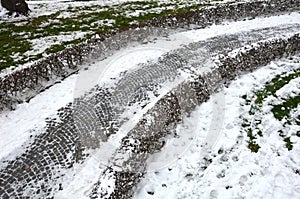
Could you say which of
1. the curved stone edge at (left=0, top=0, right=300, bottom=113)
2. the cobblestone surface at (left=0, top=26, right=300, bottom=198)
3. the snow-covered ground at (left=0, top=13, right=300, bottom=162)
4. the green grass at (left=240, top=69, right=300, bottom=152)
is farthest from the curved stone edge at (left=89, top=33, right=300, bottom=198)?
the curved stone edge at (left=0, top=0, right=300, bottom=113)

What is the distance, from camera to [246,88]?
1095 centimetres

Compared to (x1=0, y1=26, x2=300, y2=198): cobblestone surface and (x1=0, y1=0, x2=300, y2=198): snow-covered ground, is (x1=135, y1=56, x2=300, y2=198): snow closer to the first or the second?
(x1=0, y1=0, x2=300, y2=198): snow-covered ground

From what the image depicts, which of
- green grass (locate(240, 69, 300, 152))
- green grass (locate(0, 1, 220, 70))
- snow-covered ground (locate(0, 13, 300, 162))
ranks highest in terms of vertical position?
green grass (locate(0, 1, 220, 70))

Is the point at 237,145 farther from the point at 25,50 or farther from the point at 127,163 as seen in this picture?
the point at 25,50

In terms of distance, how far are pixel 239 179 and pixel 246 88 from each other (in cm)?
454

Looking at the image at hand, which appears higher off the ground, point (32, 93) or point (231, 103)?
point (32, 93)

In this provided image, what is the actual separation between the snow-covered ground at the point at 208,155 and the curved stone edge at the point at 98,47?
52cm

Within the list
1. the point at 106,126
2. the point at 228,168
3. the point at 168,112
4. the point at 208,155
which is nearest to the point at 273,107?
the point at 208,155

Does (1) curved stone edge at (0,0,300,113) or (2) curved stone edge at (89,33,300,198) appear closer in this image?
(2) curved stone edge at (89,33,300,198)

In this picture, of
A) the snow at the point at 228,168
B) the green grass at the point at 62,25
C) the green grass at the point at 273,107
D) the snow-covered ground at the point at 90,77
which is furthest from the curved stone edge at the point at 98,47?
the green grass at the point at 273,107

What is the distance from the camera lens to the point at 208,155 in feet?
27.1

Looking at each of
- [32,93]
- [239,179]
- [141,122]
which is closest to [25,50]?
[32,93]

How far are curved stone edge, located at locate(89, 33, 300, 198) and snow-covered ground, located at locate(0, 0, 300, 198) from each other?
12.2 inches

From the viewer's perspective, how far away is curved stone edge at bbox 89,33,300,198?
6.90 meters
